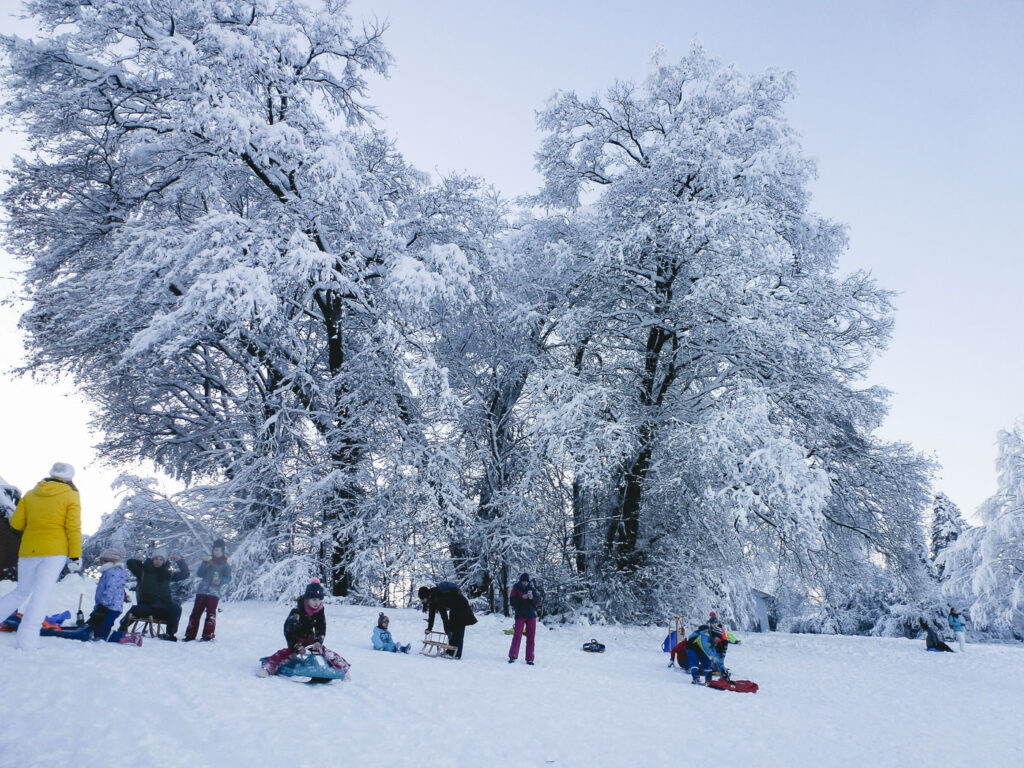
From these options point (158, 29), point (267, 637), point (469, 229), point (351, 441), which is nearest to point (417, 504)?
point (351, 441)

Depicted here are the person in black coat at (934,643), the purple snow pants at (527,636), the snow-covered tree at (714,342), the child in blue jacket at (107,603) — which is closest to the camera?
the child in blue jacket at (107,603)

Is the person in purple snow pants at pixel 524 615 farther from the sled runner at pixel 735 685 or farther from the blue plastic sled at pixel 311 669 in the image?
the blue plastic sled at pixel 311 669

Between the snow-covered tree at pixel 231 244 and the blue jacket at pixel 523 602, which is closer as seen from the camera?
the blue jacket at pixel 523 602

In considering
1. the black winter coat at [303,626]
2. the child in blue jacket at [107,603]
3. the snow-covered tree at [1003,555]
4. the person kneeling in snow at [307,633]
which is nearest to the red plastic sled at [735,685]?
the person kneeling in snow at [307,633]

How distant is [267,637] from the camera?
373 inches

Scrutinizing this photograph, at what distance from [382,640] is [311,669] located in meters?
3.85

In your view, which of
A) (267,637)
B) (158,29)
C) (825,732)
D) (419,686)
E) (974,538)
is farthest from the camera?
(974,538)

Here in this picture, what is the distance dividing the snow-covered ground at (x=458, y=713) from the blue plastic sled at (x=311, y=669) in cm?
17

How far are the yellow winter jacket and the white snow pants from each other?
0.08m

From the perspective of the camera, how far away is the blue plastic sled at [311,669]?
639 cm

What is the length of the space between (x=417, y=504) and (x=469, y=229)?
23.5ft

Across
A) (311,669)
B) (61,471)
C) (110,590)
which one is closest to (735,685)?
(311,669)

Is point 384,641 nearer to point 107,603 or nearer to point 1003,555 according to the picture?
point 107,603

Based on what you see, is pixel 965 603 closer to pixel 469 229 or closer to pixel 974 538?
pixel 974 538
